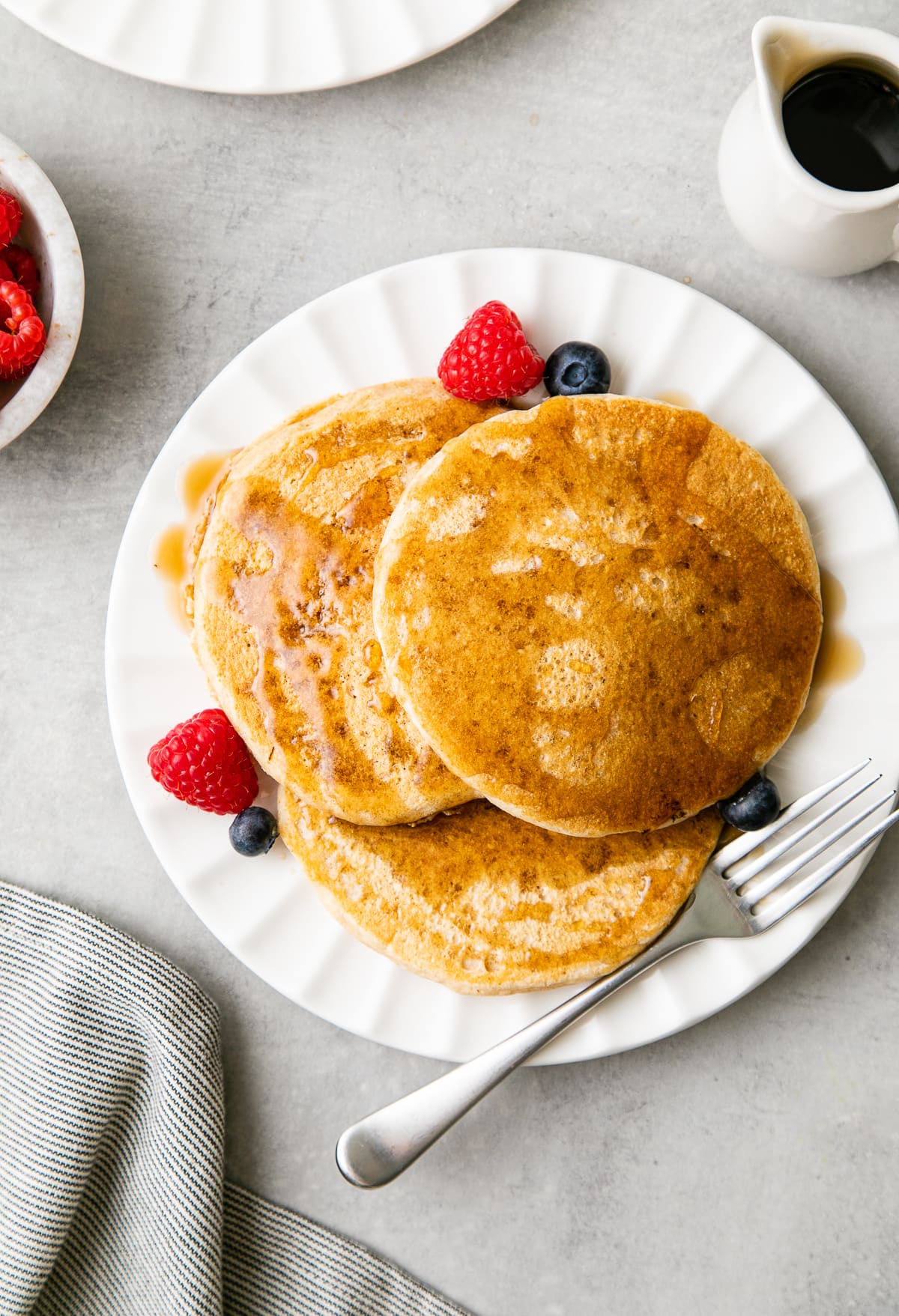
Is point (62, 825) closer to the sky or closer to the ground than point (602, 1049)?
closer to the sky

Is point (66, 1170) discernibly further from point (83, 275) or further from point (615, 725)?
point (83, 275)

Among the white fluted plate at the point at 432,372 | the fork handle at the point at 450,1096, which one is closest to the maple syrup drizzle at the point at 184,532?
the white fluted plate at the point at 432,372

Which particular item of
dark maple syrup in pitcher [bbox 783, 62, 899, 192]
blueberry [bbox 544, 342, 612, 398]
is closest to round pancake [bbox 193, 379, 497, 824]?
blueberry [bbox 544, 342, 612, 398]

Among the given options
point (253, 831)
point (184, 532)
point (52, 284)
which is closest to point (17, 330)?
point (52, 284)

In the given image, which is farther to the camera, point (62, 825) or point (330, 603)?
point (62, 825)

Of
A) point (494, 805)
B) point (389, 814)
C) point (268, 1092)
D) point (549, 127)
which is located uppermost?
point (549, 127)

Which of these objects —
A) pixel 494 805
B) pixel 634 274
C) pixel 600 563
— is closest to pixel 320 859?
pixel 494 805

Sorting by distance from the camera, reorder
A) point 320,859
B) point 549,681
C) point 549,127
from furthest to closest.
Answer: point 549,127
point 320,859
point 549,681
